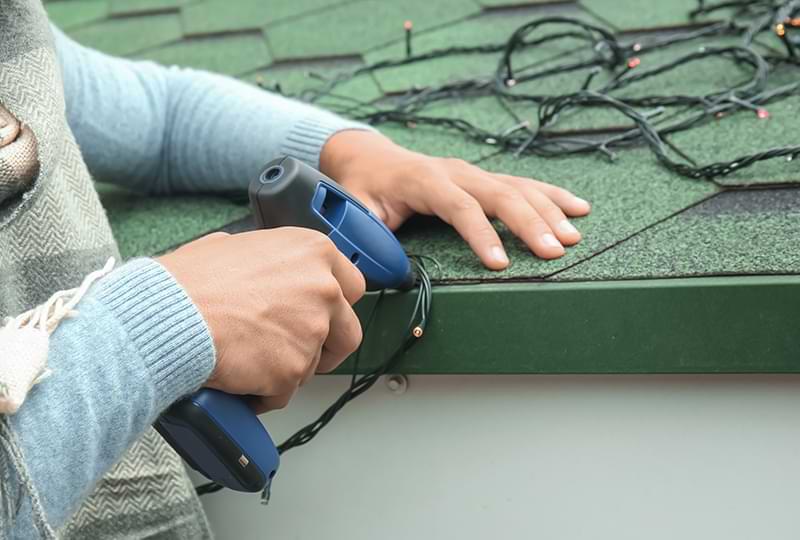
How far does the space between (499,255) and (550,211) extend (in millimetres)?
87

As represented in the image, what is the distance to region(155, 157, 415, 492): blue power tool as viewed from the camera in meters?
0.74

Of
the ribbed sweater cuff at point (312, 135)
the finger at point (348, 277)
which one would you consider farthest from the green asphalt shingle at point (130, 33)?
the finger at point (348, 277)

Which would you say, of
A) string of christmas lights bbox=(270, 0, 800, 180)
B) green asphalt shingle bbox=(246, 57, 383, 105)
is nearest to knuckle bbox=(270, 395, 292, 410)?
string of christmas lights bbox=(270, 0, 800, 180)

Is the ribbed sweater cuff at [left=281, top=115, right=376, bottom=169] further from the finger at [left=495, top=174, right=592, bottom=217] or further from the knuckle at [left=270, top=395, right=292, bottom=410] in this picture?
the knuckle at [left=270, top=395, right=292, bottom=410]

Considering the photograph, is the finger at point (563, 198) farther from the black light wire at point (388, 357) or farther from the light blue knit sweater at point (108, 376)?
the light blue knit sweater at point (108, 376)

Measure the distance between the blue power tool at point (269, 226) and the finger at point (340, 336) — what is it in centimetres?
8

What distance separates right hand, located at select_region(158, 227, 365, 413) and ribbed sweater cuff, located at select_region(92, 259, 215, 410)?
1cm

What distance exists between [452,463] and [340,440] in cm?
12

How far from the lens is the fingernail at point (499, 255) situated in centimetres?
91

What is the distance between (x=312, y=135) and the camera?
110 centimetres

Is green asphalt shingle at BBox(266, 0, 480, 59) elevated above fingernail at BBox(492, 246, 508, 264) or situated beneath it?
situated beneath

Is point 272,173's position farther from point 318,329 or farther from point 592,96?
point 592,96

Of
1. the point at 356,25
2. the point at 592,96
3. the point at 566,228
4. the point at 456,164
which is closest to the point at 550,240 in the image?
the point at 566,228

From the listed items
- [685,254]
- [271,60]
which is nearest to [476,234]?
[685,254]
